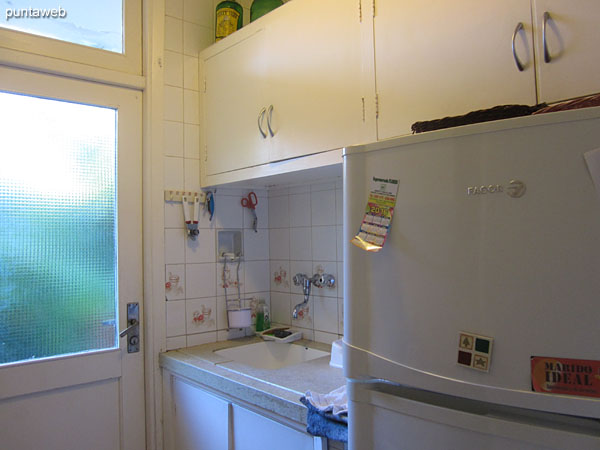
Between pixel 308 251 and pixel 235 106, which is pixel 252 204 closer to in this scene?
pixel 308 251

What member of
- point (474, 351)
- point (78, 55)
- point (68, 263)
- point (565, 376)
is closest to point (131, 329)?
point (68, 263)

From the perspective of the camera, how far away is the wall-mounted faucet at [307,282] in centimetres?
202

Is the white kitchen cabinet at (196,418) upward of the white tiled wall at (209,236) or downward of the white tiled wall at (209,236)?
downward

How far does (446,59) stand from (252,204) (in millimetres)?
1319

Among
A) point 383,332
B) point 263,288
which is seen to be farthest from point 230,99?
point 383,332

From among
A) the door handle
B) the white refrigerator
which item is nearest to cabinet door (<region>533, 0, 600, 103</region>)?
the white refrigerator

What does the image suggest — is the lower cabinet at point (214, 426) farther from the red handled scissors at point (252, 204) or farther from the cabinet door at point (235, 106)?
the cabinet door at point (235, 106)

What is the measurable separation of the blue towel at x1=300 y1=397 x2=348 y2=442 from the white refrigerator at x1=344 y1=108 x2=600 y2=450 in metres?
0.25

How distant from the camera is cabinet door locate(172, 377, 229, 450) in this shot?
163 centimetres

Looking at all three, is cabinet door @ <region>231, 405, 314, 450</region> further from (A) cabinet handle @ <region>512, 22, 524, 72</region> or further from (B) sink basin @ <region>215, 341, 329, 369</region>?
(A) cabinet handle @ <region>512, 22, 524, 72</region>

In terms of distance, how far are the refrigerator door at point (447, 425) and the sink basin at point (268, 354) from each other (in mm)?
1145

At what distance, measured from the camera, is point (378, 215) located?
2.84ft

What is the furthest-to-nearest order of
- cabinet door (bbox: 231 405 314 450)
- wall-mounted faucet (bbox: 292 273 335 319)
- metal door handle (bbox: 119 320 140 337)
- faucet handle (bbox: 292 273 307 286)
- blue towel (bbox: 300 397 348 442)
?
faucet handle (bbox: 292 273 307 286)
wall-mounted faucet (bbox: 292 273 335 319)
metal door handle (bbox: 119 320 140 337)
cabinet door (bbox: 231 405 314 450)
blue towel (bbox: 300 397 348 442)

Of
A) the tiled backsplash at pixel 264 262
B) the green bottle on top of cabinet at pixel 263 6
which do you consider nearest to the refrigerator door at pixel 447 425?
the tiled backsplash at pixel 264 262
